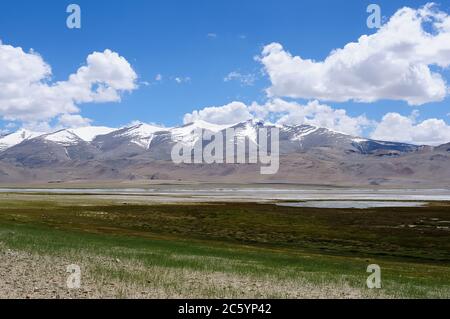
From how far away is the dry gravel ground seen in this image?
19438mm

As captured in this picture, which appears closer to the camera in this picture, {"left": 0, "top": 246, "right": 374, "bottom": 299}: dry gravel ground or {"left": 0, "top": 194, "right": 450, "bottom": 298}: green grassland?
{"left": 0, "top": 246, "right": 374, "bottom": 299}: dry gravel ground

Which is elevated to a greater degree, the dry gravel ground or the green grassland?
the dry gravel ground

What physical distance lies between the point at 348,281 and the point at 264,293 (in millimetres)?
6667

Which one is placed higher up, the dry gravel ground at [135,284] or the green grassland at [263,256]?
the dry gravel ground at [135,284]

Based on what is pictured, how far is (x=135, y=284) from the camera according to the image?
21516mm

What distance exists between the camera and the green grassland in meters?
22.8

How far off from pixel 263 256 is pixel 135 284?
17514 millimetres

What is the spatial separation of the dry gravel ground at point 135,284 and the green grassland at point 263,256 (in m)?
0.06

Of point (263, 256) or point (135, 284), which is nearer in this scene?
point (135, 284)

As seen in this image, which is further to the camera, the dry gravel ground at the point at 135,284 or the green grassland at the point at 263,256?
the green grassland at the point at 263,256

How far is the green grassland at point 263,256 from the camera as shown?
22797mm

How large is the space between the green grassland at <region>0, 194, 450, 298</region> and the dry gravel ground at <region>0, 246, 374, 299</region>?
0.18 ft
